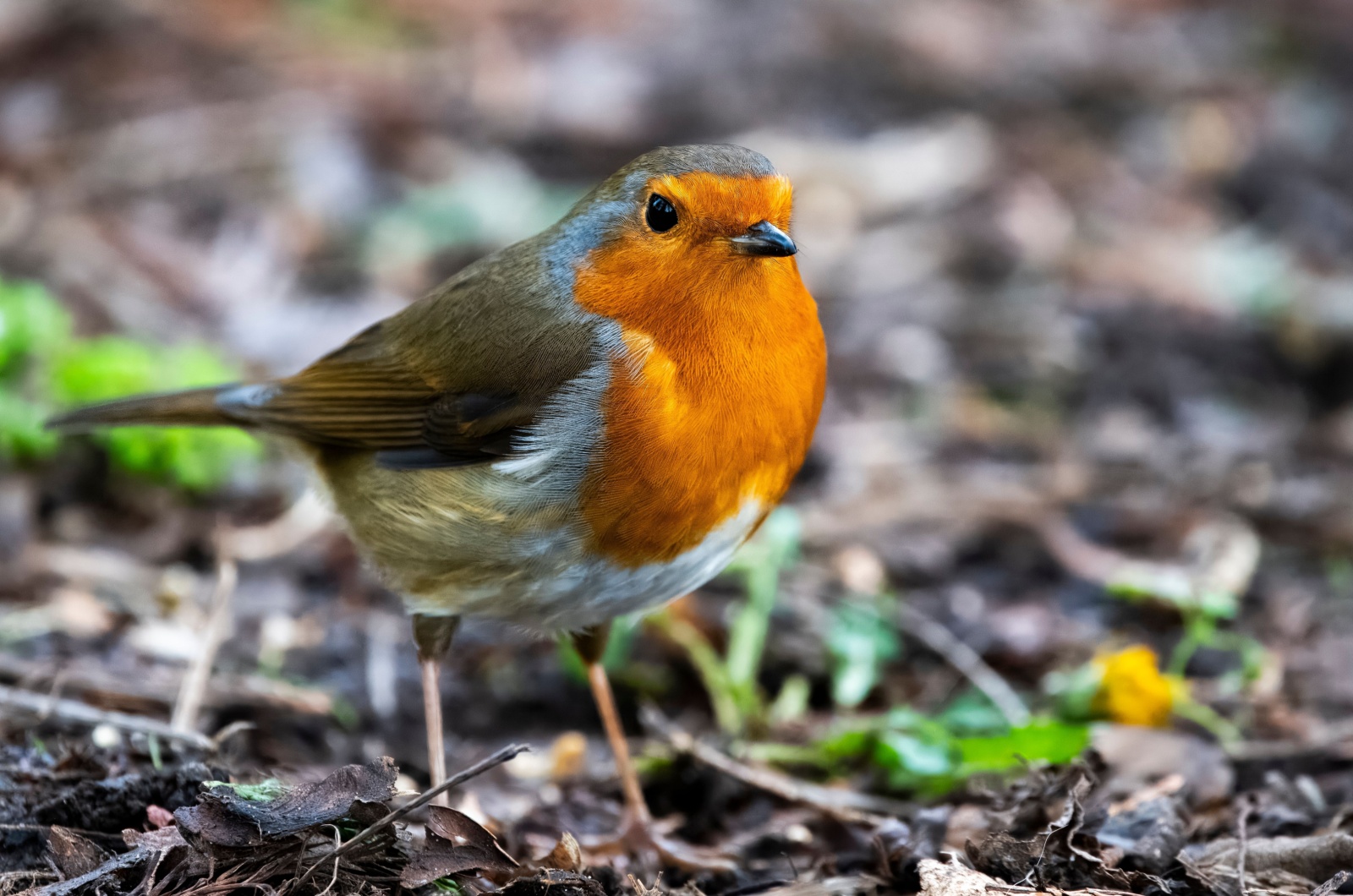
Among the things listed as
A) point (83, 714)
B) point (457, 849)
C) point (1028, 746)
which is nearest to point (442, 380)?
point (83, 714)

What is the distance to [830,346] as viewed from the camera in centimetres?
692

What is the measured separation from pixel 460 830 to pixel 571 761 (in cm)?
146

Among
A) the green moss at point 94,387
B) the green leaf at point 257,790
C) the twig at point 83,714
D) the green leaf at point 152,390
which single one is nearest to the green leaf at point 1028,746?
the green leaf at point 257,790

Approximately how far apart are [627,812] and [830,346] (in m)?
3.50

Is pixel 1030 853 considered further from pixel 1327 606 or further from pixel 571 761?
pixel 1327 606

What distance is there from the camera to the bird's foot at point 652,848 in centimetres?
360

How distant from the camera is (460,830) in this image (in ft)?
9.59

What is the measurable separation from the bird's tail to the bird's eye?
1635mm

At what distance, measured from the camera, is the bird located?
3.52m

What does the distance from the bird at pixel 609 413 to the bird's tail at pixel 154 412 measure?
2.48ft

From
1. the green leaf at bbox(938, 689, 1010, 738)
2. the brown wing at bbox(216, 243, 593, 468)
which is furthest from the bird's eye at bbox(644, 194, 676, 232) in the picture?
the green leaf at bbox(938, 689, 1010, 738)

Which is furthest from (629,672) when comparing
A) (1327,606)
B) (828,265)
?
(828,265)

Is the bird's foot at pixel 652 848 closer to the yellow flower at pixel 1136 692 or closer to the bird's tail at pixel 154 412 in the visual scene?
the yellow flower at pixel 1136 692

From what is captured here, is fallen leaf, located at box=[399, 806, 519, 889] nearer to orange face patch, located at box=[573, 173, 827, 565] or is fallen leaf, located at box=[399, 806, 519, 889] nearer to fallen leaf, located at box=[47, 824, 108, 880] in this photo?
fallen leaf, located at box=[47, 824, 108, 880]
